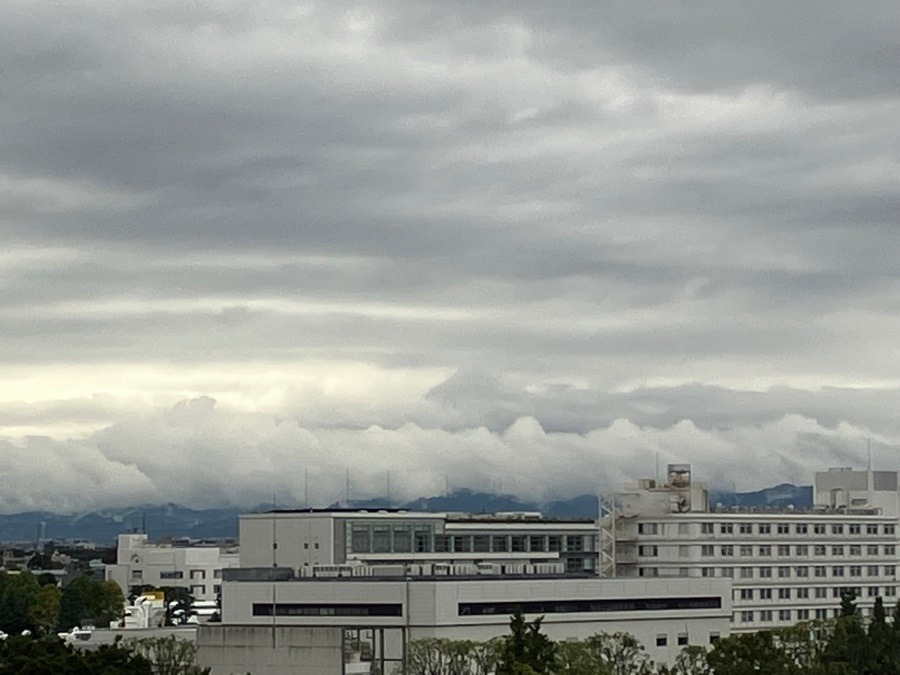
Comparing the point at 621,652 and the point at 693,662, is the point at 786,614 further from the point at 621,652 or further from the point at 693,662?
the point at 693,662

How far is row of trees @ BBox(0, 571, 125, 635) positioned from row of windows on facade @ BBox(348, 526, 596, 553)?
26.6m

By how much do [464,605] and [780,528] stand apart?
2059 inches

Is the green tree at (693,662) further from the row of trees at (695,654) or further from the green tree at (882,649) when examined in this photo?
the green tree at (882,649)

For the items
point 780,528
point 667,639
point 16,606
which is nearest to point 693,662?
point 667,639

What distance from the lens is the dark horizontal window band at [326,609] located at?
120 metres

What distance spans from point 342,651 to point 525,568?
65.0 metres

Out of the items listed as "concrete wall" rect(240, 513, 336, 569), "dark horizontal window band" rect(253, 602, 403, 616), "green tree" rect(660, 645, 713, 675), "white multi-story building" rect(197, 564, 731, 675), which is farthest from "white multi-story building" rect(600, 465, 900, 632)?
"dark horizontal window band" rect(253, 602, 403, 616)

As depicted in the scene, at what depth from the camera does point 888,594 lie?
172875 mm

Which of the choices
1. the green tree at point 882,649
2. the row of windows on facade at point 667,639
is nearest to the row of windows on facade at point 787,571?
the row of windows on facade at point 667,639

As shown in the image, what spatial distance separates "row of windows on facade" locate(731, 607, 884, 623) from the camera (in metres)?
159

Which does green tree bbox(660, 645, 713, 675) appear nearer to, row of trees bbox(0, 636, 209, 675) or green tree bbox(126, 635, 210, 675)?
green tree bbox(126, 635, 210, 675)

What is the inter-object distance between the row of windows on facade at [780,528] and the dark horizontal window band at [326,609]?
4373 centimetres

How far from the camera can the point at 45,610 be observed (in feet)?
598

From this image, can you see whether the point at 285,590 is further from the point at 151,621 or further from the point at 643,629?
the point at 151,621
